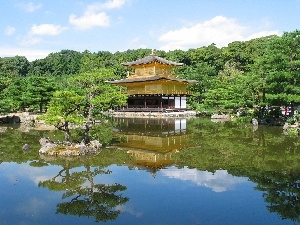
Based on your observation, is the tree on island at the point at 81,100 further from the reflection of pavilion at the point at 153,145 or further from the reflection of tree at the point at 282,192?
the reflection of tree at the point at 282,192

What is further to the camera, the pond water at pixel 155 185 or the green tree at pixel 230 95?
the green tree at pixel 230 95

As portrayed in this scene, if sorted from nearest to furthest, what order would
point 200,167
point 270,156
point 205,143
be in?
point 200,167
point 270,156
point 205,143

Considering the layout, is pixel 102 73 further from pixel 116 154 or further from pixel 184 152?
pixel 184 152

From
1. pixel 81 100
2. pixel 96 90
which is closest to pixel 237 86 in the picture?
pixel 96 90

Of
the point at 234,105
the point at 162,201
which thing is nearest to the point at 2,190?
the point at 162,201

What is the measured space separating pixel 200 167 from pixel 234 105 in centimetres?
2422

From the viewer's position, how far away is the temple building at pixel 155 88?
47125mm

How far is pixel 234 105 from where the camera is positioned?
3638cm

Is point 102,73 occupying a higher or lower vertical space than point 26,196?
higher

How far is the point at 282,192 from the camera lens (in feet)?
32.5

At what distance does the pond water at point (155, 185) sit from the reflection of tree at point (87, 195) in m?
0.02

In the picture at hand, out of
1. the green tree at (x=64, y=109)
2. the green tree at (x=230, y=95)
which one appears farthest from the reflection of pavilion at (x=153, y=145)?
the green tree at (x=230, y=95)

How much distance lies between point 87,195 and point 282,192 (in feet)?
18.7

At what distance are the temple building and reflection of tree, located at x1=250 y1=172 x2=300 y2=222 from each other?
33.5 m
